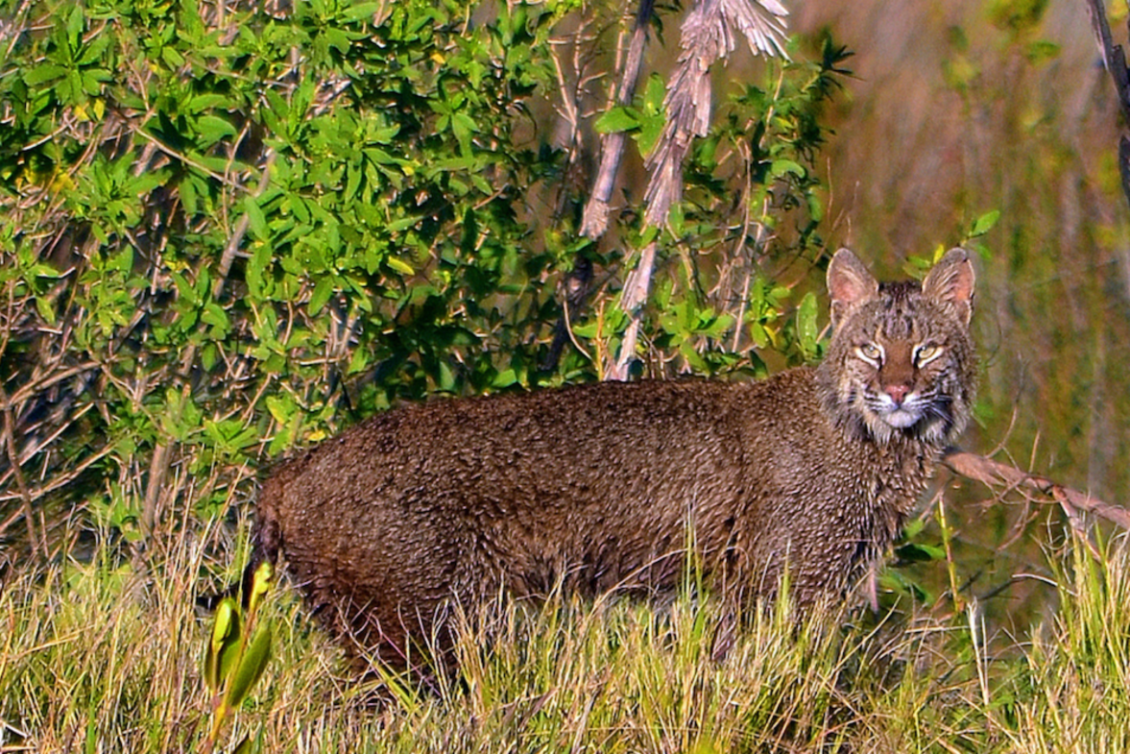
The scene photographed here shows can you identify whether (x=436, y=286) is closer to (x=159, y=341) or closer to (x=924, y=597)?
(x=159, y=341)

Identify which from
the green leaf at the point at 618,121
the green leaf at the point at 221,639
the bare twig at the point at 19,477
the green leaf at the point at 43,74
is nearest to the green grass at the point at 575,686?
the bare twig at the point at 19,477


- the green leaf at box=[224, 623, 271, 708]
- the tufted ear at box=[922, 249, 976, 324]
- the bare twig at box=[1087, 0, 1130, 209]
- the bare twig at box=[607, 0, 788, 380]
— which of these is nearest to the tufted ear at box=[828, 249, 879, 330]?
the tufted ear at box=[922, 249, 976, 324]

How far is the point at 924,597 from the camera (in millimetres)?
6633

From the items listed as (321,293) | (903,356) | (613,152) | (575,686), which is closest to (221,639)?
(575,686)

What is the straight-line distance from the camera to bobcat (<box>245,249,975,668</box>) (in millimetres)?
5039

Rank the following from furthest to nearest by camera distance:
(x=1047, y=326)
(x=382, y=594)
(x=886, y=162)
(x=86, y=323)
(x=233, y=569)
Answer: (x=886, y=162) → (x=1047, y=326) → (x=86, y=323) → (x=233, y=569) → (x=382, y=594)

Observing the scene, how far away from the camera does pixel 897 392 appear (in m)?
5.41

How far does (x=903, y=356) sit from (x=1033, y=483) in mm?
775

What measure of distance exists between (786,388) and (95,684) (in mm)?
2643

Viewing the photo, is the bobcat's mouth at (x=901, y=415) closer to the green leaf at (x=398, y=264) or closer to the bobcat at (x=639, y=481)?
the bobcat at (x=639, y=481)

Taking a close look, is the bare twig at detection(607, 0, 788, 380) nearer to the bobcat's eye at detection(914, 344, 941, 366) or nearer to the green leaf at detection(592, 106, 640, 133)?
the green leaf at detection(592, 106, 640, 133)

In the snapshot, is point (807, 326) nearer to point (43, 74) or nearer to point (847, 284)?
point (847, 284)

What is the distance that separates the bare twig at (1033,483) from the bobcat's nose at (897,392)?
56 cm

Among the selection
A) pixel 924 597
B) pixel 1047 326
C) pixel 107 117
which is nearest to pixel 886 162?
pixel 1047 326
